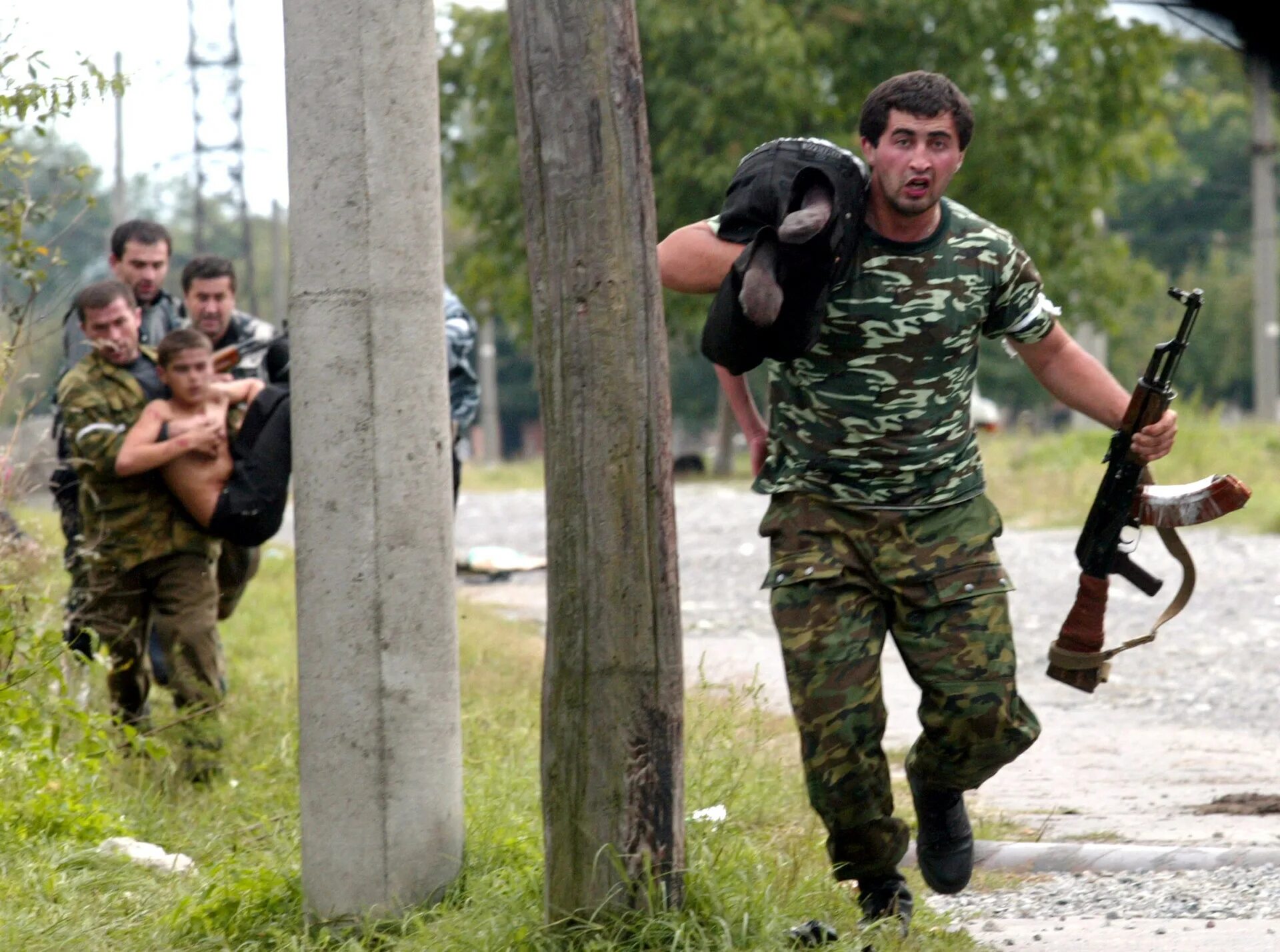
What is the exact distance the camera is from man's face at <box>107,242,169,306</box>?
302 inches

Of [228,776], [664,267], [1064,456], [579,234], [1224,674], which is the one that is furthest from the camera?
[1064,456]

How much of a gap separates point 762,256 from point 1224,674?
627cm

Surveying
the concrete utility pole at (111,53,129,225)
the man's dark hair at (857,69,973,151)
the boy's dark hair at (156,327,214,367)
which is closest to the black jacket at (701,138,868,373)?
the man's dark hair at (857,69,973,151)

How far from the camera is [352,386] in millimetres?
4477

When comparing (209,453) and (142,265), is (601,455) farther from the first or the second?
(142,265)

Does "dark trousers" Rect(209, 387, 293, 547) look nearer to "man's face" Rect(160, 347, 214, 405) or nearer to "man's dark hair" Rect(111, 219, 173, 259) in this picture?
"man's face" Rect(160, 347, 214, 405)

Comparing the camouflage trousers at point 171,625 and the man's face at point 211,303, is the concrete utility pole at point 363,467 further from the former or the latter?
the man's face at point 211,303

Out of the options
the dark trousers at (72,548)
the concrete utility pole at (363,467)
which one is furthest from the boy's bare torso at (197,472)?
the concrete utility pole at (363,467)

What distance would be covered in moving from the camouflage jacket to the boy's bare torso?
0.08 meters

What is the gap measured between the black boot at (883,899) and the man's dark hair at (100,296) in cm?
386

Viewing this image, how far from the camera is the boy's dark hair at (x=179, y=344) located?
6.95 m

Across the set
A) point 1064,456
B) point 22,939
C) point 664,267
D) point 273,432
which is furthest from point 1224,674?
point 1064,456

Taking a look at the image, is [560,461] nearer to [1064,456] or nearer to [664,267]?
[664,267]

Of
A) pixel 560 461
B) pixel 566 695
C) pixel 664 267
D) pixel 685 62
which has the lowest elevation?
pixel 566 695
